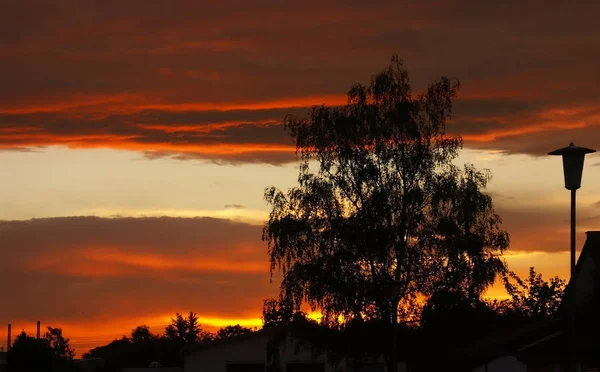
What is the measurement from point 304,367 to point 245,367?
473 cm

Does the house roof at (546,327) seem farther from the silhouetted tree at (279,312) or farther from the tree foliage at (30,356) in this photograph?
the tree foliage at (30,356)

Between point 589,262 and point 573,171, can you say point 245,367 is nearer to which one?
point 589,262

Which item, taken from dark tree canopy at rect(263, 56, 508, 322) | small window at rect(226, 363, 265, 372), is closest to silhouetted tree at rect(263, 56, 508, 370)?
dark tree canopy at rect(263, 56, 508, 322)

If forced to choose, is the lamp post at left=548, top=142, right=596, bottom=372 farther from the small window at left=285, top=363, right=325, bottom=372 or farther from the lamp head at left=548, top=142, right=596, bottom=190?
the small window at left=285, top=363, right=325, bottom=372

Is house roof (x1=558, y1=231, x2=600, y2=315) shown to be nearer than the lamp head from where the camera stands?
No

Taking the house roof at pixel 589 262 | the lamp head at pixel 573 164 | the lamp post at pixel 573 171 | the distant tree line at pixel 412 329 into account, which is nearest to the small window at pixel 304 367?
the distant tree line at pixel 412 329

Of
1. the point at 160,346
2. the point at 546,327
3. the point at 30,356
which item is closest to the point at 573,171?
the point at 546,327

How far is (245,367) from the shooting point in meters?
65.4

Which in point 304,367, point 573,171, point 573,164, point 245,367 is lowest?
point 573,171

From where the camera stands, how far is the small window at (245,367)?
6469 cm

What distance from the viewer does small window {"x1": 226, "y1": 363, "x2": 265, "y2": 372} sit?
64.7 m

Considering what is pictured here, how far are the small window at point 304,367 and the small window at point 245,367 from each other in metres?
2.69

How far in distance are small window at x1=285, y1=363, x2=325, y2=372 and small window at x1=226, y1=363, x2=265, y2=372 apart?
8.81 ft

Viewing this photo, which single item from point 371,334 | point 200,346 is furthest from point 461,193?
point 200,346
